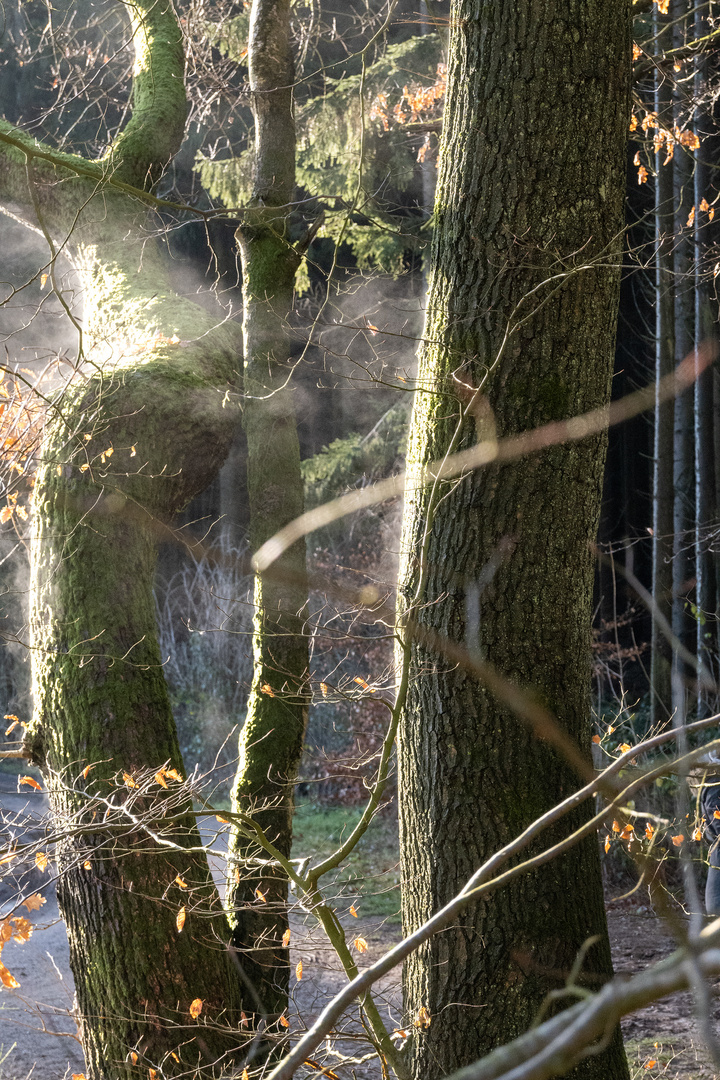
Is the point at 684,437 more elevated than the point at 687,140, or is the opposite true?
the point at 687,140

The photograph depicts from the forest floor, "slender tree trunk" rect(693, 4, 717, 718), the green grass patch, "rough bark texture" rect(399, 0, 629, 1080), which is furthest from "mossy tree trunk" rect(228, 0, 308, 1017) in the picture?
"slender tree trunk" rect(693, 4, 717, 718)

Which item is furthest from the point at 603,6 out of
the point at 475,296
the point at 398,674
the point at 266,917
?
the point at 266,917

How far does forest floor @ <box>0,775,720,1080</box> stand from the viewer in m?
4.38

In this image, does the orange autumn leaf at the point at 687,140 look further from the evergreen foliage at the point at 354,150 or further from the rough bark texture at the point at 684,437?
the rough bark texture at the point at 684,437

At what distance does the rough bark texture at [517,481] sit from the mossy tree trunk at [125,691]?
2.85 feet

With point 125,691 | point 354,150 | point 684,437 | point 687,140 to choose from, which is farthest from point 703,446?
point 125,691

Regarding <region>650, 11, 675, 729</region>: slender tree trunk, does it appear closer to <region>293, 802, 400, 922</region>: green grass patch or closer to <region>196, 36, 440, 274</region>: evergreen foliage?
<region>196, 36, 440, 274</region>: evergreen foliage

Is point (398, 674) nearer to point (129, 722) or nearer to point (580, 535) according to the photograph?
point (580, 535)

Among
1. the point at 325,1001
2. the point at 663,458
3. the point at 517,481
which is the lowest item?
the point at 325,1001

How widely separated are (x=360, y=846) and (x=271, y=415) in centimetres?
501

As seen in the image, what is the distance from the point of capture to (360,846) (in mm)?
8188

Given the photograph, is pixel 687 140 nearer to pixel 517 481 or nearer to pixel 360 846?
pixel 517 481

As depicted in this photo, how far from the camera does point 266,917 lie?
4.00 meters

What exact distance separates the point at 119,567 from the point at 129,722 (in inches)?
25.6
